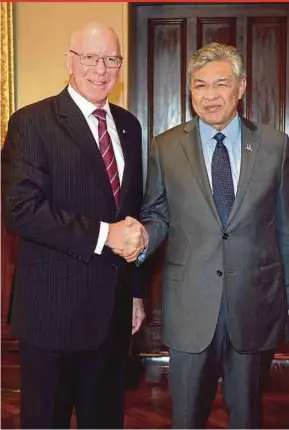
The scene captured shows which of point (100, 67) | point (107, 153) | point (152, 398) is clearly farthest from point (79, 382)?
point (152, 398)

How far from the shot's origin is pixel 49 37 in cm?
359

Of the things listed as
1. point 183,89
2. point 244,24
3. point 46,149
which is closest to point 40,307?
point 46,149

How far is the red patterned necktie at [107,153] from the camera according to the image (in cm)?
212

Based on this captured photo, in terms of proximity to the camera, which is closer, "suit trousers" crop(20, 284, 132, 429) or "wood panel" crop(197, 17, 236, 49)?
"suit trousers" crop(20, 284, 132, 429)

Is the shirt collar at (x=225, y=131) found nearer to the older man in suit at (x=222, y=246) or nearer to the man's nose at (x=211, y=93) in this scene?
the older man in suit at (x=222, y=246)

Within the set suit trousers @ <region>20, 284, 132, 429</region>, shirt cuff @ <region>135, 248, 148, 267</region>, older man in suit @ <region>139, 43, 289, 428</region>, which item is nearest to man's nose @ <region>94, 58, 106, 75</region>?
older man in suit @ <region>139, 43, 289, 428</region>

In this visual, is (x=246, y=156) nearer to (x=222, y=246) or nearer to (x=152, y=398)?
(x=222, y=246)

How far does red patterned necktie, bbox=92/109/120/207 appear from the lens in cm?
212

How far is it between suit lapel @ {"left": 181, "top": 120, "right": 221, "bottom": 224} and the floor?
4.92 feet

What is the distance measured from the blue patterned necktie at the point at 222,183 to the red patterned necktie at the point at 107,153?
1.01 feet

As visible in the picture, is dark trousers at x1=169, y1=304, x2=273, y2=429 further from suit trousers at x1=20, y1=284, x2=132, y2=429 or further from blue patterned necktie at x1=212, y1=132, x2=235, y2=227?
blue patterned necktie at x1=212, y1=132, x2=235, y2=227

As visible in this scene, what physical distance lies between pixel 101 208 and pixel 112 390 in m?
0.62

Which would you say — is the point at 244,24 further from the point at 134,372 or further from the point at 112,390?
the point at 112,390

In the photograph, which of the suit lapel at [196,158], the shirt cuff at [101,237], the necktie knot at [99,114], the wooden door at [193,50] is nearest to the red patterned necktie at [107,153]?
the necktie knot at [99,114]
